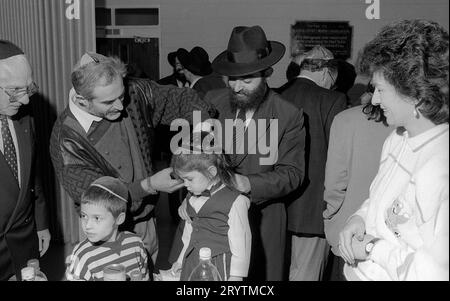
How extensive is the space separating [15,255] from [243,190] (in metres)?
1.09

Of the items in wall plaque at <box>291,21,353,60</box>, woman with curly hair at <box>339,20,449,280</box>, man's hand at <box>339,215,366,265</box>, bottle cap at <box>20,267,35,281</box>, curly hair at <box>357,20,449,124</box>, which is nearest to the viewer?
woman with curly hair at <box>339,20,449,280</box>

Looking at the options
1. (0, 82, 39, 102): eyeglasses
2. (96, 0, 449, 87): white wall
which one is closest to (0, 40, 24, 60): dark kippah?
(0, 82, 39, 102): eyeglasses

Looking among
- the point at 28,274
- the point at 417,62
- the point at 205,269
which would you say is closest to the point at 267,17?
the point at 205,269

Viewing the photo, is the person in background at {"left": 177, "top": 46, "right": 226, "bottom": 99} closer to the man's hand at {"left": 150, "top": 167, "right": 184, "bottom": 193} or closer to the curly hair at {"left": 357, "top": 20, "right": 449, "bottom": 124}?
the man's hand at {"left": 150, "top": 167, "right": 184, "bottom": 193}

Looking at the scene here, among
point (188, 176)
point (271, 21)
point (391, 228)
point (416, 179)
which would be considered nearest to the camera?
point (416, 179)

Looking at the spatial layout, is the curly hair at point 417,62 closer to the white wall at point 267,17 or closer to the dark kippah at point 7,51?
the dark kippah at point 7,51

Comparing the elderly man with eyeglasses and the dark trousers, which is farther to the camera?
the dark trousers

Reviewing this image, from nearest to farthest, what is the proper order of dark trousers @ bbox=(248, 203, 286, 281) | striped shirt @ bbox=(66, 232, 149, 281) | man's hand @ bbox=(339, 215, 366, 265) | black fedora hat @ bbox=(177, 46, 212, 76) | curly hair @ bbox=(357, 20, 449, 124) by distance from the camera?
1. curly hair @ bbox=(357, 20, 449, 124)
2. man's hand @ bbox=(339, 215, 366, 265)
3. striped shirt @ bbox=(66, 232, 149, 281)
4. dark trousers @ bbox=(248, 203, 286, 281)
5. black fedora hat @ bbox=(177, 46, 212, 76)

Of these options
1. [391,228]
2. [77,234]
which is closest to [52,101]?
[77,234]

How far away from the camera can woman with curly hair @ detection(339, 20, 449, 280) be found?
58.1 inches

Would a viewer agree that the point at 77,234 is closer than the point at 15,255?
No

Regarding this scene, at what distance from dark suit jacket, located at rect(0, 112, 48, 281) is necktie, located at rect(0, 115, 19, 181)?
0.02 meters

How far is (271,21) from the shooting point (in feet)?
24.1

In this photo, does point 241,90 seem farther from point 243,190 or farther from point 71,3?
point 71,3
